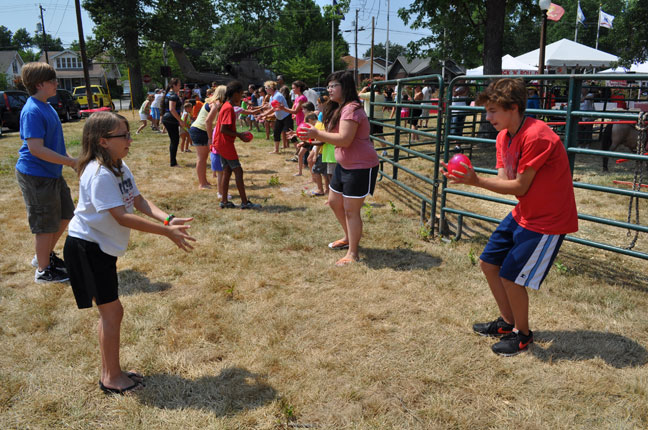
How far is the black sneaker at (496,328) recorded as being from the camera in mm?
3309

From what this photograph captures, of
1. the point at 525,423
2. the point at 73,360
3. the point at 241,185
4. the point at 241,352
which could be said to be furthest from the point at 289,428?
the point at 241,185

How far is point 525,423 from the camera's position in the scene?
8.06ft

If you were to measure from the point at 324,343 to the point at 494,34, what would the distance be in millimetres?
11939

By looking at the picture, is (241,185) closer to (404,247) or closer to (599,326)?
(404,247)

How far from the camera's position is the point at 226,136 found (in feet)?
21.6

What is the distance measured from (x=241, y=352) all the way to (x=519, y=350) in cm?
185

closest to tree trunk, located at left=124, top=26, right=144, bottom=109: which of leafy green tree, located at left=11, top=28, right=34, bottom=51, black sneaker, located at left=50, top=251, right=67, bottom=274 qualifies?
black sneaker, located at left=50, top=251, right=67, bottom=274

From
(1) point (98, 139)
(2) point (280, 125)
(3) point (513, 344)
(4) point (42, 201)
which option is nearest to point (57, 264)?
(4) point (42, 201)

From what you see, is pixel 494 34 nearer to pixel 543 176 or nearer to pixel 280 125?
pixel 280 125

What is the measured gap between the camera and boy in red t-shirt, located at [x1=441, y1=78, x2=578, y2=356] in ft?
8.81

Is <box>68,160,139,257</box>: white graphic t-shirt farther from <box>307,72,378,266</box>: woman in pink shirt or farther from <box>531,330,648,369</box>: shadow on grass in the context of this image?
<box>531,330,648,369</box>: shadow on grass

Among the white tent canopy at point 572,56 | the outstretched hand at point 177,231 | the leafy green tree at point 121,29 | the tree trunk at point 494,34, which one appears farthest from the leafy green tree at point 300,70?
the outstretched hand at point 177,231

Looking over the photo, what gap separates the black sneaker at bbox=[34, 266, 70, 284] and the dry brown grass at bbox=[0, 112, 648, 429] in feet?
0.37

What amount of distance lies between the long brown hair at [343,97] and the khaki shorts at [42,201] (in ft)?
8.36
